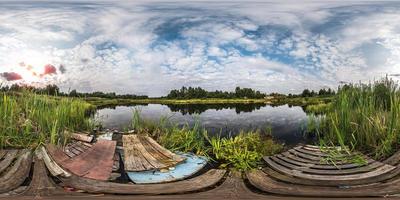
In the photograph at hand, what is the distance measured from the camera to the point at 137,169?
496 centimetres

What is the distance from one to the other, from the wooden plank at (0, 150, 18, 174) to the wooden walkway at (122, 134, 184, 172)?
2.98 feet

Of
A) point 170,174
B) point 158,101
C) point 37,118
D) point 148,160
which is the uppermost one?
point 158,101

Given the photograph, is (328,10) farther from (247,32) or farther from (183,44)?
(183,44)

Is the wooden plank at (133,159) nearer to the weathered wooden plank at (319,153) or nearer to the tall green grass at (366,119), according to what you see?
the weathered wooden plank at (319,153)

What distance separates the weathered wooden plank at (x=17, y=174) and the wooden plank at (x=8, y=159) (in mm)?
45

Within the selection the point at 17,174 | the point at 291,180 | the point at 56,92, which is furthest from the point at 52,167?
the point at 291,180

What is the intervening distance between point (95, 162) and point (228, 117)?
113 centimetres

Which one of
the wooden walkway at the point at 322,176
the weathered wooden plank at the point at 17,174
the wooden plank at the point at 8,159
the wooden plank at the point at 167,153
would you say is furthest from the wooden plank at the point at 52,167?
the wooden walkway at the point at 322,176

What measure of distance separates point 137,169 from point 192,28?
4.10ft

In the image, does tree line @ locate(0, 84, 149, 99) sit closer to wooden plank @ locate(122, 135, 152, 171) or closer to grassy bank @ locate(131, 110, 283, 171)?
grassy bank @ locate(131, 110, 283, 171)

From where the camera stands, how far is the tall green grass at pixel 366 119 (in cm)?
511

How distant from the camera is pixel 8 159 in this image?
5.19 m

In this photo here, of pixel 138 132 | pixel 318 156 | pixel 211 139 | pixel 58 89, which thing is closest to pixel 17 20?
pixel 58 89

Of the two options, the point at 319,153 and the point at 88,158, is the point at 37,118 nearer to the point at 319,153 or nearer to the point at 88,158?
the point at 88,158
